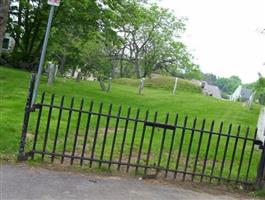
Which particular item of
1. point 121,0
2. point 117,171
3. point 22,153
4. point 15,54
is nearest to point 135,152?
point 117,171

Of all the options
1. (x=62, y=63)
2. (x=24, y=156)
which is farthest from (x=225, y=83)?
(x=24, y=156)

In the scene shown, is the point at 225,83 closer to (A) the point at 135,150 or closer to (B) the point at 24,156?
(A) the point at 135,150

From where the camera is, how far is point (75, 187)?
21.6 ft

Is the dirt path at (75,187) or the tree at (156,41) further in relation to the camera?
the tree at (156,41)

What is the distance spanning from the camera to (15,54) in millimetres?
30750

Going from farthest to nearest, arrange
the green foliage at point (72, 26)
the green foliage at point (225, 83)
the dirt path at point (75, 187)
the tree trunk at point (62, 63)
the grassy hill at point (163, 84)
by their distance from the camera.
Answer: the green foliage at point (225, 83)
the grassy hill at point (163, 84)
the tree trunk at point (62, 63)
the green foliage at point (72, 26)
the dirt path at point (75, 187)

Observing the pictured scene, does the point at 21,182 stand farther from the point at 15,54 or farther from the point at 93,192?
the point at 15,54

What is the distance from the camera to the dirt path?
611 centimetres

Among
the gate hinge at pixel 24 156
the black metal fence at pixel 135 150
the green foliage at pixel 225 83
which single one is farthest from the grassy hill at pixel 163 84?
the green foliage at pixel 225 83

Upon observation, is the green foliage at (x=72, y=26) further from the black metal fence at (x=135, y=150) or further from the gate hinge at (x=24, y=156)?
the gate hinge at (x=24, y=156)

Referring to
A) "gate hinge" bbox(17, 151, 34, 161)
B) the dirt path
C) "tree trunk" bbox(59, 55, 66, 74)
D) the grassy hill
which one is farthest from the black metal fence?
the grassy hill

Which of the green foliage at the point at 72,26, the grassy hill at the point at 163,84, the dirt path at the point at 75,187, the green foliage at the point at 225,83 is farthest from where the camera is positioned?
the green foliage at the point at 225,83

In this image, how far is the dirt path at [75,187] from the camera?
20.1ft

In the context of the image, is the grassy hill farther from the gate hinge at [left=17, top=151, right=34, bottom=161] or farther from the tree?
the gate hinge at [left=17, top=151, right=34, bottom=161]
